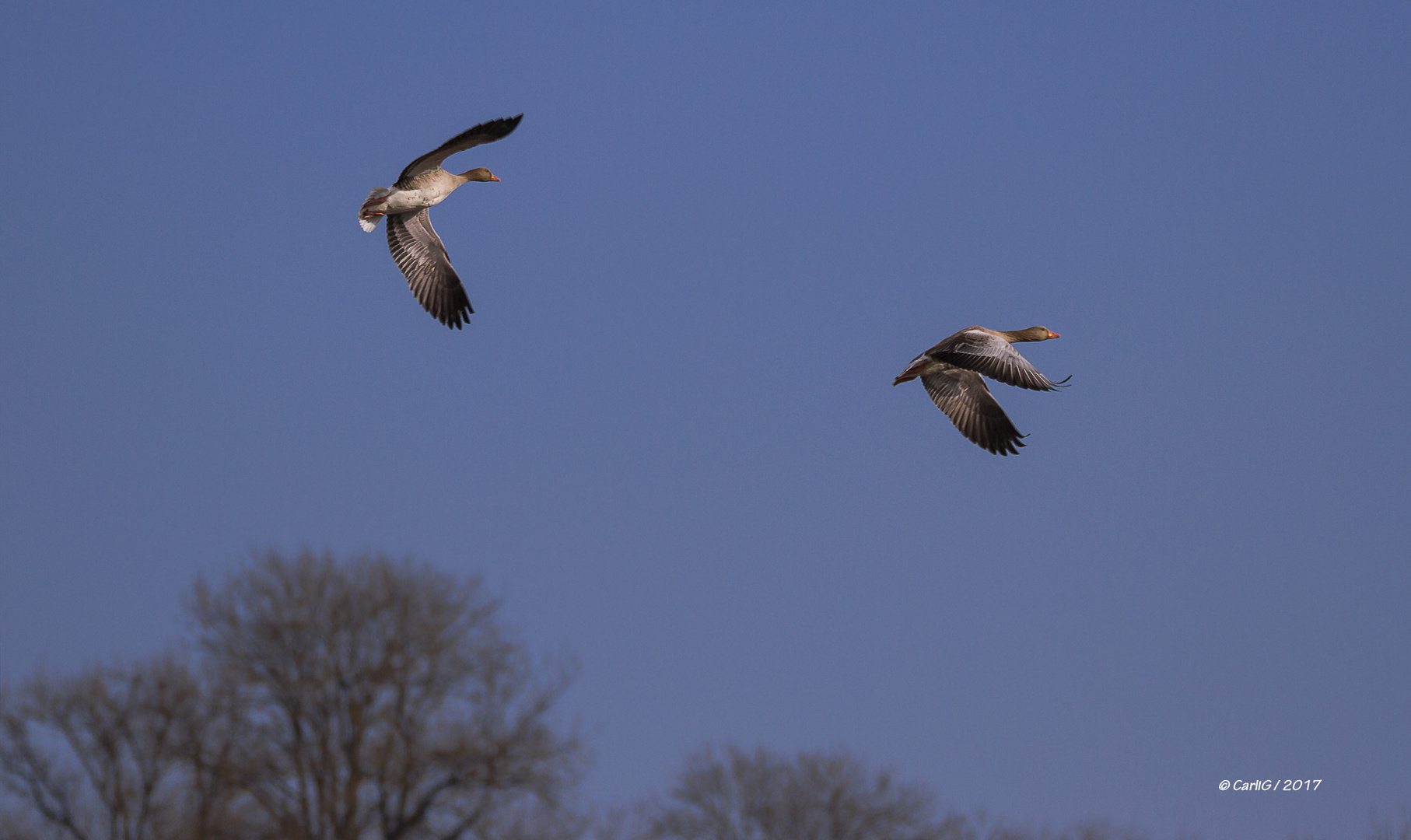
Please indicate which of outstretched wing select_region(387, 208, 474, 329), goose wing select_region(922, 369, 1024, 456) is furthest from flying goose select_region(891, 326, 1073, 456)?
outstretched wing select_region(387, 208, 474, 329)

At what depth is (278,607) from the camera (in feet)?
118

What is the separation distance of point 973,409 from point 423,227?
24.2 ft

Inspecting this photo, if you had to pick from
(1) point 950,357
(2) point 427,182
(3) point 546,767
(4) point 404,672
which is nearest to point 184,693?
(4) point 404,672

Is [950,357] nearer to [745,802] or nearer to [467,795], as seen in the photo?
[467,795]

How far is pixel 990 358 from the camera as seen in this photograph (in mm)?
19719

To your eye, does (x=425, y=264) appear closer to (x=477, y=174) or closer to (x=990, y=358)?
(x=477, y=174)

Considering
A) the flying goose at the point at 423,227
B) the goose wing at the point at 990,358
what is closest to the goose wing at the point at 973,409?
the goose wing at the point at 990,358

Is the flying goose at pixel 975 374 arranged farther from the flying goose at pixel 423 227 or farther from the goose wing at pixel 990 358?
the flying goose at pixel 423 227

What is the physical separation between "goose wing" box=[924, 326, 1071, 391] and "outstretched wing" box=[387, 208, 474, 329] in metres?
5.86

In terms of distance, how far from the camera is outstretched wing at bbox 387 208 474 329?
69.2 ft

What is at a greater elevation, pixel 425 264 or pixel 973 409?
pixel 425 264

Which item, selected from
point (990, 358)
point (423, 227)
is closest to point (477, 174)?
point (423, 227)

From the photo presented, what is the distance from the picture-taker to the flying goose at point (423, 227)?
20.4 meters

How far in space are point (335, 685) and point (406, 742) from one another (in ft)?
7.19
